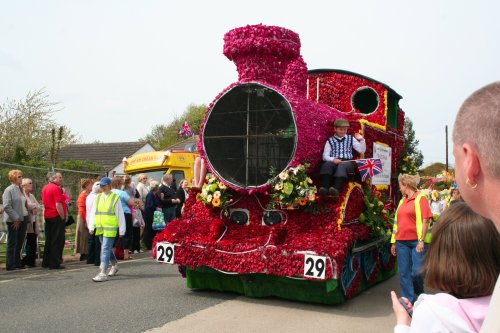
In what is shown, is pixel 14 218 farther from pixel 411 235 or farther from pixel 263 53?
pixel 411 235

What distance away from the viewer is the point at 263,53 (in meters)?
7.24

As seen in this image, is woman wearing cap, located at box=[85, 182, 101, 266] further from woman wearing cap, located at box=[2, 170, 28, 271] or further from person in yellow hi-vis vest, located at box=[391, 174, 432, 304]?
person in yellow hi-vis vest, located at box=[391, 174, 432, 304]

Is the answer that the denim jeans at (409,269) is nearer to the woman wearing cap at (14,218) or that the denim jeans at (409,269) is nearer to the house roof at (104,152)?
the woman wearing cap at (14,218)

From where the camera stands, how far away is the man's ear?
120cm

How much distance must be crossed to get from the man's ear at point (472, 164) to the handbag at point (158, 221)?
11.6m

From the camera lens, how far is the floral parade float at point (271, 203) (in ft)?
20.5

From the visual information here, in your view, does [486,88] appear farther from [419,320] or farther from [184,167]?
[184,167]

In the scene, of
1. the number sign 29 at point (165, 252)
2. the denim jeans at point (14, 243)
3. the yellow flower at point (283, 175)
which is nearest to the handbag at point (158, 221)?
the denim jeans at point (14, 243)

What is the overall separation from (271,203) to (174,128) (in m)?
49.2

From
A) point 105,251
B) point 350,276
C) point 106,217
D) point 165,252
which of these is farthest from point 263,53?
point 105,251

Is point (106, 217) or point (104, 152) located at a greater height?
point (104, 152)

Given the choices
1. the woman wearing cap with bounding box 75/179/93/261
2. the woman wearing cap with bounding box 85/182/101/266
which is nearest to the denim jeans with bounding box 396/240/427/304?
the woman wearing cap with bounding box 85/182/101/266

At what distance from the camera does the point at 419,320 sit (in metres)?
1.80

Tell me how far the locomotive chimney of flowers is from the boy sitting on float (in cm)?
86
